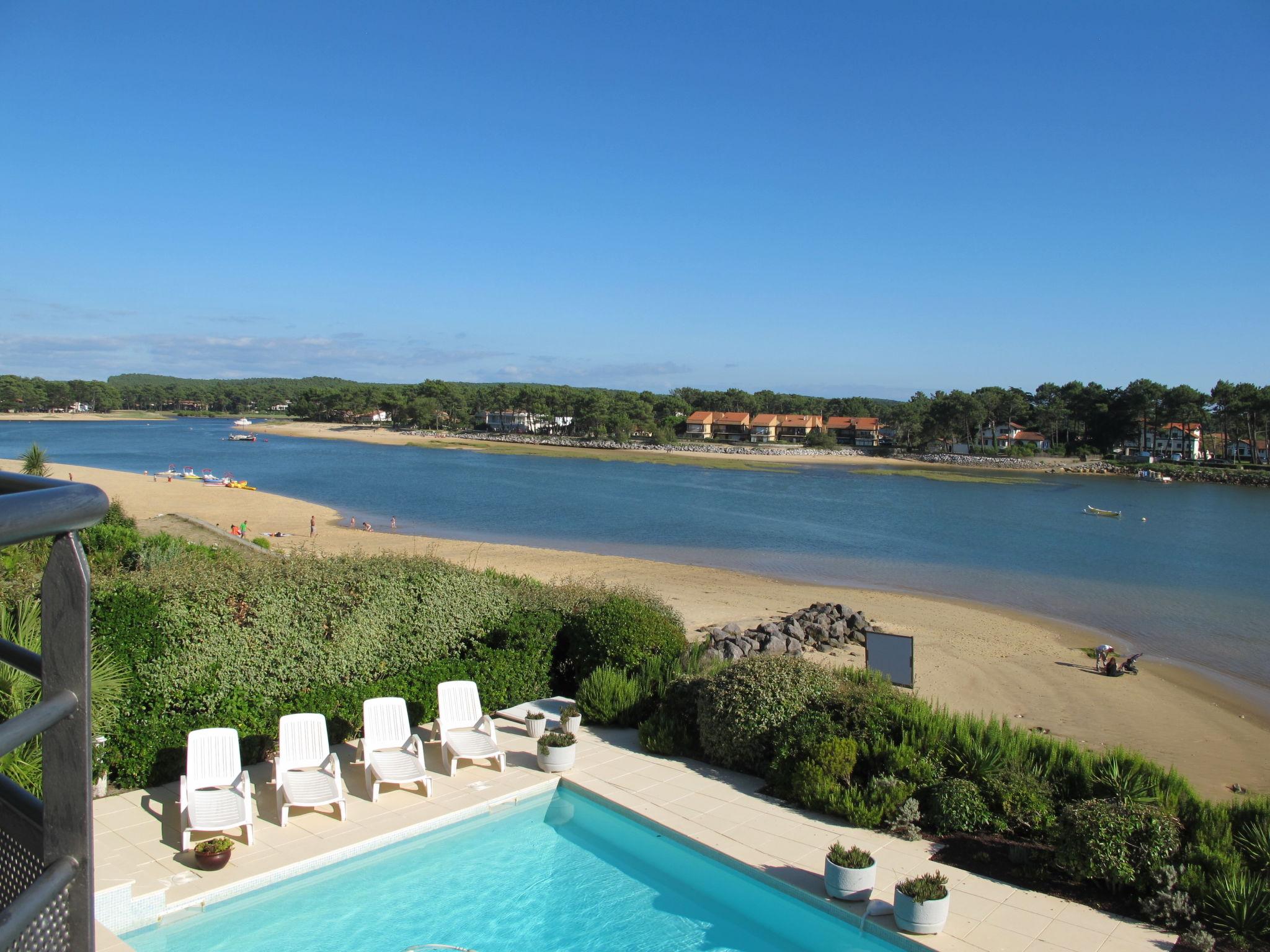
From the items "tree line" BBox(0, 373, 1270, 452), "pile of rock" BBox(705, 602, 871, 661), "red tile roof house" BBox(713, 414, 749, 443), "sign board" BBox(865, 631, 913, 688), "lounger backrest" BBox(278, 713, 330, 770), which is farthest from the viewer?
"red tile roof house" BBox(713, 414, 749, 443)

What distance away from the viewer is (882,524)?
46.9 meters

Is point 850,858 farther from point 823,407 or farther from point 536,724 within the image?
point 823,407

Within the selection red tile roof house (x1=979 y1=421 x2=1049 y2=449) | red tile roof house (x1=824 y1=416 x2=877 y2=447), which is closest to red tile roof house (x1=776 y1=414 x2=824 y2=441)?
red tile roof house (x1=824 y1=416 x2=877 y2=447)

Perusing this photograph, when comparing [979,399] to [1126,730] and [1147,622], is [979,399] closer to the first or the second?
[1147,622]

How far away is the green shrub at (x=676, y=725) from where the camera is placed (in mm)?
10695

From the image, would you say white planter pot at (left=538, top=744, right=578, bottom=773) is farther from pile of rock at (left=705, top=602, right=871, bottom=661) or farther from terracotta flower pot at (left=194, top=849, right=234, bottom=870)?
pile of rock at (left=705, top=602, right=871, bottom=661)

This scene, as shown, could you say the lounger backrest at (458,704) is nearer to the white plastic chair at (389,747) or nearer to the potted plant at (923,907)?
the white plastic chair at (389,747)

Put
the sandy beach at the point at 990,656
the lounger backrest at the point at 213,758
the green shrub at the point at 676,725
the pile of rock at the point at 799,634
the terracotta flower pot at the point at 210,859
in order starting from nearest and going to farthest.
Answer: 1. the terracotta flower pot at the point at 210,859
2. the lounger backrest at the point at 213,758
3. the green shrub at the point at 676,725
4. the sandy beach at the point at 990,656
5. the pile of rock at the point at 799,634

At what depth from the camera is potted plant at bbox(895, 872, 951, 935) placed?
22.1 feet

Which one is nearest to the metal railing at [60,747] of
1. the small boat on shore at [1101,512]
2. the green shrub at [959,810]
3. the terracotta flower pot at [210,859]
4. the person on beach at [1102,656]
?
the terracotta flower pot at [210,859]

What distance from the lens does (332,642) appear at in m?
10.4

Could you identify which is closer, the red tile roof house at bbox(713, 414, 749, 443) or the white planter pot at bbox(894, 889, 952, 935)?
the white planter pot at bbox(894, 889, 952, 935)

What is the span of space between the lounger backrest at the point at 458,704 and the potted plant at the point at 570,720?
997 mm

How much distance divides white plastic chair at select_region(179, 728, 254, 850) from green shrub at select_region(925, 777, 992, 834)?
644 cm
